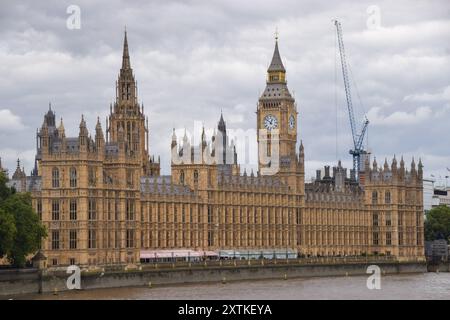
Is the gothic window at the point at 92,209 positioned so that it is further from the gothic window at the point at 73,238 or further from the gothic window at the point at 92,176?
the gothic window at the point at 73,238

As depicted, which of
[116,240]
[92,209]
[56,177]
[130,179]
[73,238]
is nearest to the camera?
[73,238]

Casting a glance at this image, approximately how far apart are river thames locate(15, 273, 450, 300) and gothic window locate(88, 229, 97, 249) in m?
9.94

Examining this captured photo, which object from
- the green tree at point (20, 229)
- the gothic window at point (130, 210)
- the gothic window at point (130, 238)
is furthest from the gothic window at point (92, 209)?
the green tree at point (20, 229)

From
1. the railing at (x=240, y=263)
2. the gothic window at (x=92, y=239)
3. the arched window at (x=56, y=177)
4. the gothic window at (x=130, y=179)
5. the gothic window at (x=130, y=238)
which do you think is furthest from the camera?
the gothic window at (x=130, y=238)

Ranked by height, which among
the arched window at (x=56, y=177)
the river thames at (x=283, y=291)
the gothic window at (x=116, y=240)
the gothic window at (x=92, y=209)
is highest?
the arched window at (x=56, y=177)

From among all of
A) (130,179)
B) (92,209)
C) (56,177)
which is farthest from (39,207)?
(130,179)

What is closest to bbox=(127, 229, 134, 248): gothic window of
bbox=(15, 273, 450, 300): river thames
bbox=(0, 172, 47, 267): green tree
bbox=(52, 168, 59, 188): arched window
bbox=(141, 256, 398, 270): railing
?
bbox=(141, 256, 398, 270): railing

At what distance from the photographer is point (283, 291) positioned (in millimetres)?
149875

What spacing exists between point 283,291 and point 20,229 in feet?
87.1

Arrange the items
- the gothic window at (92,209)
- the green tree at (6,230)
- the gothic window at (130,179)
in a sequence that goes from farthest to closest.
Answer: the gothic window at (130,179), the gothic window at (92,209), the green tree at (6,230)

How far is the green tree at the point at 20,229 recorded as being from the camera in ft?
463

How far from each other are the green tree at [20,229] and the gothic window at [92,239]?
14320mm

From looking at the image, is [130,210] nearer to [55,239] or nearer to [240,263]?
[55,239]
